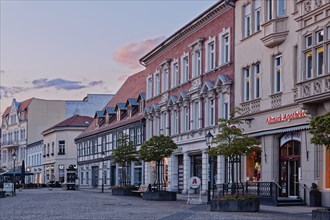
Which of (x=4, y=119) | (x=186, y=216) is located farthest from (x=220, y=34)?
(x=4, y=119)

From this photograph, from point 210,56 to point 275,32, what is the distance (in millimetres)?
11250

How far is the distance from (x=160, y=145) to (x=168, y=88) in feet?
38.9

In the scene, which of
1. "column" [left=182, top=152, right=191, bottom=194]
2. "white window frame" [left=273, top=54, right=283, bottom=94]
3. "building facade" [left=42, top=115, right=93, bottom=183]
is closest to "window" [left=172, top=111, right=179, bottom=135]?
"column" [left=182, top=152, right=191, bottom=194]

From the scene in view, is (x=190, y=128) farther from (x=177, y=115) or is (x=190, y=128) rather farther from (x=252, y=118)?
(x=252, y=118)

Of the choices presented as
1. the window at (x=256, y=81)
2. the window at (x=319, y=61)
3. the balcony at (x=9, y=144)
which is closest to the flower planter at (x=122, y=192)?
the window at (x=256, y=81)

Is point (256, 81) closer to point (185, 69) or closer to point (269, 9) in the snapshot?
point (269, 9)

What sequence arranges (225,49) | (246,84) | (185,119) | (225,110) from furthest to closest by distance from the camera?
(185,119)
(225,49)
(225,110)
(246,84)

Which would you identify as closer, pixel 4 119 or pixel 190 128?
pixel 190 128

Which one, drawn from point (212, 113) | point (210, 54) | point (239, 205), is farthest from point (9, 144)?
point (239, 205)

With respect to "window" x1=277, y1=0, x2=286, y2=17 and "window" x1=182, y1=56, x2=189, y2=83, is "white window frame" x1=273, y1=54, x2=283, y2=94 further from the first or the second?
"window" x1=182, y1=56, x2=189, y2=83

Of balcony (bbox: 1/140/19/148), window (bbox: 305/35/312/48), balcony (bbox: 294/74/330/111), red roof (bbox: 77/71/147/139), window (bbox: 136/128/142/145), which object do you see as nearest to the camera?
balcony (bbox: 294/74/330/111)

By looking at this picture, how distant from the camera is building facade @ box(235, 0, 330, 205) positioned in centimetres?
2978

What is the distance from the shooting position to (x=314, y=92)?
29234 mm

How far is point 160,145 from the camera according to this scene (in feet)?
140
